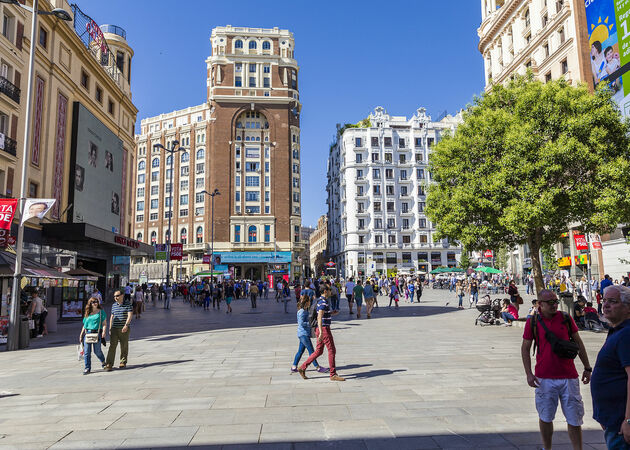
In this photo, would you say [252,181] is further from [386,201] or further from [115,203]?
[115,203]

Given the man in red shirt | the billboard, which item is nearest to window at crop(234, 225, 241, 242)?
the billboard

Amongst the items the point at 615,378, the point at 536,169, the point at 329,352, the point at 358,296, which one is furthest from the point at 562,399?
the point at 358,296

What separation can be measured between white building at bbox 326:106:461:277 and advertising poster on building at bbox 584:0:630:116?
4323 cm

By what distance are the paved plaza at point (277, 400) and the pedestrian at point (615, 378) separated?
6.15ft

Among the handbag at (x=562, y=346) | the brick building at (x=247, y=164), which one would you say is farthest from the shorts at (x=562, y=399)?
the brick building at (x=247, y=164)

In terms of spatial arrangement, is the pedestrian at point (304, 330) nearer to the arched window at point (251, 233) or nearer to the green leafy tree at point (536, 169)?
the green leafy tree at point (536, 169)

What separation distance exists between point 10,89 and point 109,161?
33.4ft

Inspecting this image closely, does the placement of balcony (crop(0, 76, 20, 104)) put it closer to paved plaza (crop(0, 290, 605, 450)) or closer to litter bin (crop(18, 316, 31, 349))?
litter bin (crop(18, 316, 31, 349))

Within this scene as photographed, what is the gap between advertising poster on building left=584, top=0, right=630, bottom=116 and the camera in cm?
2505

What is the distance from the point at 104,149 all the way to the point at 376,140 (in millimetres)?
53669

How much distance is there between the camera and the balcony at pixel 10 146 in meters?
19.7

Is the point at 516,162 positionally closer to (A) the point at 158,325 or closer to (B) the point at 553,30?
(A) the point at 158,325

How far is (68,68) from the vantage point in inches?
1002

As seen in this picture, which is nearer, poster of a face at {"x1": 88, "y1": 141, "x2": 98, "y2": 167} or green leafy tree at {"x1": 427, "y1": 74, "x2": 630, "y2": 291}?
green leafy tree at {"x1": 427, "y1": 74, "x2": 630, "y2": 291}
